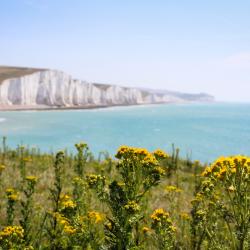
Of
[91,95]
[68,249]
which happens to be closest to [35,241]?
[68,249]

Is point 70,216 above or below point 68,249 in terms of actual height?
above

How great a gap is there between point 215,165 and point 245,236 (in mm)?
717

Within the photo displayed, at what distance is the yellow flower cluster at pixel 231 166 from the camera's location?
3.18 meters

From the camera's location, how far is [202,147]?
5447 cm

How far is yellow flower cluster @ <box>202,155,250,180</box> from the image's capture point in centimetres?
318

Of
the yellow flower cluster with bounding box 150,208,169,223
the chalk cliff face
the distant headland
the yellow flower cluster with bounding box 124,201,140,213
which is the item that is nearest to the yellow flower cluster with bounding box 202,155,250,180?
the yellow flower cluster with bounding box 150,208,169,223

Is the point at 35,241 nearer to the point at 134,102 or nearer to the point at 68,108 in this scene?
the point at 68,108

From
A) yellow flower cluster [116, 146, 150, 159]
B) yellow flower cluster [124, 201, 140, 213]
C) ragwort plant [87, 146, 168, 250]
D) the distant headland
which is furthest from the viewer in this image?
the distant headland

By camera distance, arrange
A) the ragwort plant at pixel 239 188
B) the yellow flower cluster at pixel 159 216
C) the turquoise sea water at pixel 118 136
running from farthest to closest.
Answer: the turquoise sea water at pixel 118 136 < the yellow flower cluster at pixel 159 216 < the ragwort plant at pixel 239 188

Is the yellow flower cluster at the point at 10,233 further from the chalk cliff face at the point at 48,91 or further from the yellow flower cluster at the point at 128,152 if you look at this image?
the chalk cliff face at the point at 48,91

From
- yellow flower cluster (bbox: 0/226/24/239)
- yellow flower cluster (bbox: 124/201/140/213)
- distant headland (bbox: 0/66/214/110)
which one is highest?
distant headland (bbox: 0/66/214/110)

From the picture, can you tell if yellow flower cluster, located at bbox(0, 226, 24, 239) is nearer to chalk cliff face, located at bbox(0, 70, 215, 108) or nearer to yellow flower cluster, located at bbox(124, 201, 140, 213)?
yellow flower cluster, located at bbox(124, 201, 140, 213)

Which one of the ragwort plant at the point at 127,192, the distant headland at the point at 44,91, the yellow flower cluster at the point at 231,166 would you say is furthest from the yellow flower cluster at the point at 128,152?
the distant headland at the point at 44,91

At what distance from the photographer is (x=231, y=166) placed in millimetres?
3270
